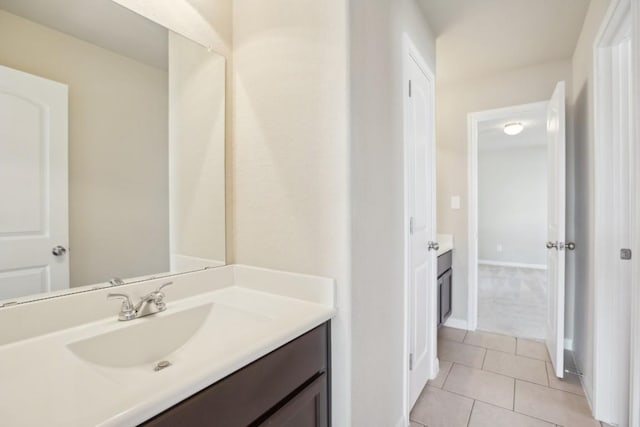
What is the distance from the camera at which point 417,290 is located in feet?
6.16

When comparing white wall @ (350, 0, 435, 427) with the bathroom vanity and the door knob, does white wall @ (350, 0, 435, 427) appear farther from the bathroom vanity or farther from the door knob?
the bathroom vanity

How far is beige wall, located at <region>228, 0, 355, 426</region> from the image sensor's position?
1095 millimetres

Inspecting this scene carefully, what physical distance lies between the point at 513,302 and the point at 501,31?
3.13m

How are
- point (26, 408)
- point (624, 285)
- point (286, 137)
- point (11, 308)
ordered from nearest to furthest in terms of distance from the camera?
point (26, 408) → point (11, 308) → point (286, 137) → point (624, 285)

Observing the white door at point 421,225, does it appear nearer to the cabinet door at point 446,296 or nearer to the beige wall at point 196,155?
the cabinet door at point 446,296

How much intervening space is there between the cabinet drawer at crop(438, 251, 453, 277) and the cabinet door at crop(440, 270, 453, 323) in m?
0.06

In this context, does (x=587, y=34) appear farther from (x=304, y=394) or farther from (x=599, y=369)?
(x=304, y=394)

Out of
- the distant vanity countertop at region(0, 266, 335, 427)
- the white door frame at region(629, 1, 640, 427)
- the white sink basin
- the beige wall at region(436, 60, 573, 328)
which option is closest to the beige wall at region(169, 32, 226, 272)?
the distant vanity countertop at region(0, 266, 335, 427)

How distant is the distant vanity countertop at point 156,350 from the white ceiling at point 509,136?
379 cm

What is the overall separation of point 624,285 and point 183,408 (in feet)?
7.03

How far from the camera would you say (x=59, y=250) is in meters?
0.93

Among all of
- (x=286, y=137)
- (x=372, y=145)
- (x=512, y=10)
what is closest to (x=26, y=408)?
(x=286, y=137)

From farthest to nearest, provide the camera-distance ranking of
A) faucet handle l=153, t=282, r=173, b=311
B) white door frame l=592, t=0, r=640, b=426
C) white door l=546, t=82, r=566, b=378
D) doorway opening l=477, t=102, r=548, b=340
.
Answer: doorway opening l=477, t=102, r=548, b=340, white door l=546, t=82, r=566, b=378, white door frame l=592, t=0, r=640, b=426, faucet handle l=153, t=282, r=173, b=311

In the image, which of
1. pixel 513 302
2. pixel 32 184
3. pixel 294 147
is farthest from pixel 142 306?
pixel 513 302
